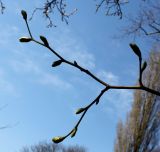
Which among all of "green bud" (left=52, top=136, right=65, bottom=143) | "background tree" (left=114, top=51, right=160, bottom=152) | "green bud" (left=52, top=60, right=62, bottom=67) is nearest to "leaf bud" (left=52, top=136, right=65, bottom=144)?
"green bud" (left=52, top=136, right=65, bottom=143)

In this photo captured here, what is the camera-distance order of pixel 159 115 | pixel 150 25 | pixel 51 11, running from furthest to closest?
pixel 159 115 → pixel 150 25 → pixel 51 11

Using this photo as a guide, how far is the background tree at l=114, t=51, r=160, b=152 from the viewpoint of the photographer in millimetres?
15609

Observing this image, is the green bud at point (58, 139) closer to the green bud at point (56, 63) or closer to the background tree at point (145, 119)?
the green bud at point (56, 63)

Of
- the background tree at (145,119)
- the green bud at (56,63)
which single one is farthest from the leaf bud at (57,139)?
the background tree at (145,119)

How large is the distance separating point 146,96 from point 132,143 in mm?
1876

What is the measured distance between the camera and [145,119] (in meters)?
15.6

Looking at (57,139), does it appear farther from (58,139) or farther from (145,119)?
(145,119)

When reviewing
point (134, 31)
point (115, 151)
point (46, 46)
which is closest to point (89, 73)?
point (46, 46)

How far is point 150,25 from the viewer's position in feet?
→ 37.3

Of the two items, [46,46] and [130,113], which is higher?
[46,46]

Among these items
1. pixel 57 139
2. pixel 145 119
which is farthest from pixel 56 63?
pixel 145 119

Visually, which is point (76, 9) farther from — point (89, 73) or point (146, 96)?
point (146, 96)

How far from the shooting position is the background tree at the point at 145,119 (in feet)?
51.2

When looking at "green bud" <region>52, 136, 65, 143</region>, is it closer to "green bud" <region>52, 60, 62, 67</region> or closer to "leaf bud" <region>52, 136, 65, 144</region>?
"leaf bud" <region>52, 136, 65, 144</region>
